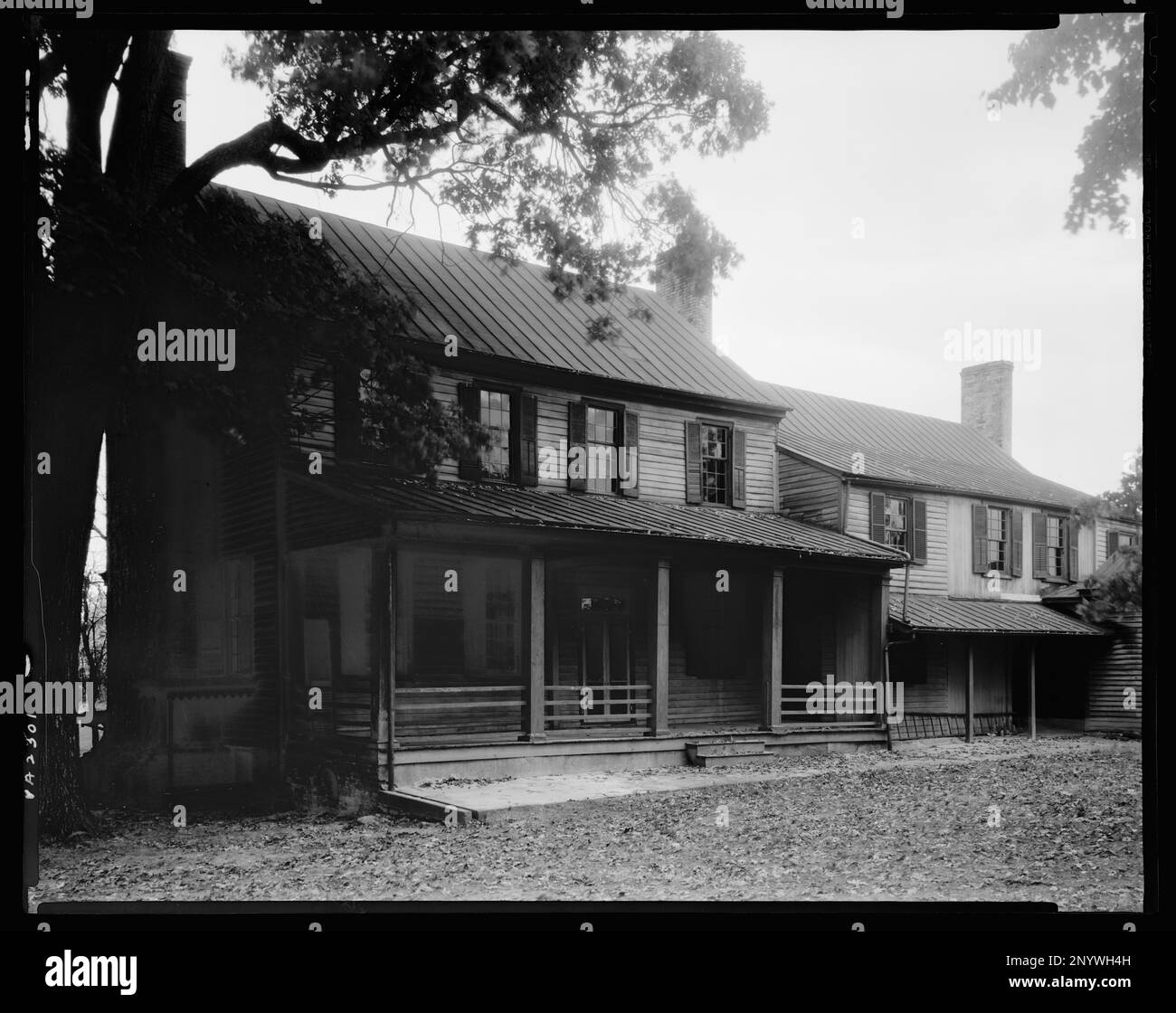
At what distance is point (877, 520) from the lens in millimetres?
9523

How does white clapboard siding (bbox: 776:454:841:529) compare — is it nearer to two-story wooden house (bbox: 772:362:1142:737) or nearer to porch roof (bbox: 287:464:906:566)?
two-story wooden house (bbox: 772:362:1142:737)

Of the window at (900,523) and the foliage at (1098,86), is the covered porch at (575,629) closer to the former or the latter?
the window at (900,523)

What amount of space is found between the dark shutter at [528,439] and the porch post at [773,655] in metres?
2.91

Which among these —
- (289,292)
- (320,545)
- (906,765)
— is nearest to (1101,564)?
(906,765)

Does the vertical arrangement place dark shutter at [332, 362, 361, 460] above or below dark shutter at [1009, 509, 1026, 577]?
above

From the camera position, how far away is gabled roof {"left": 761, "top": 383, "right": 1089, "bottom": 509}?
8008 mm

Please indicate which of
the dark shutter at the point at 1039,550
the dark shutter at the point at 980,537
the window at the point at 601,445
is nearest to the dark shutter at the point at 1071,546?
the dark shutter at the point at 1039,550

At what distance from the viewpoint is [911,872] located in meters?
6.18

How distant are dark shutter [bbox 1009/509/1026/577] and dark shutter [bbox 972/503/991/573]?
0.92 feet

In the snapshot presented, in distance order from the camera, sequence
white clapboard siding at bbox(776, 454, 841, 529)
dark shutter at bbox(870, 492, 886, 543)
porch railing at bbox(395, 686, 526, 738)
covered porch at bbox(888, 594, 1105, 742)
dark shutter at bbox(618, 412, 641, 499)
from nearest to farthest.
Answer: porch railing at bbox(395, 686, 526, 738) → covered porch at bbox(888, 594, 1105, 742) → dark shutter at bbox(618, 412, 641, 499) → dark shutter at bbox(870, 492, 886, 543) → white clapboard siding at bbox(776, 454, 841, 529)

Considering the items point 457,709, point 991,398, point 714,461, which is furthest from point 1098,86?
point 457,709

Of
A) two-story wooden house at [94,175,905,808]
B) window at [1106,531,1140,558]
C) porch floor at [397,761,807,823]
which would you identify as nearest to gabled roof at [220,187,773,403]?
two-story wooden house at [94,175,905,808]

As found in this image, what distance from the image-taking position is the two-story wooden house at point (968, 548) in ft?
24.0
